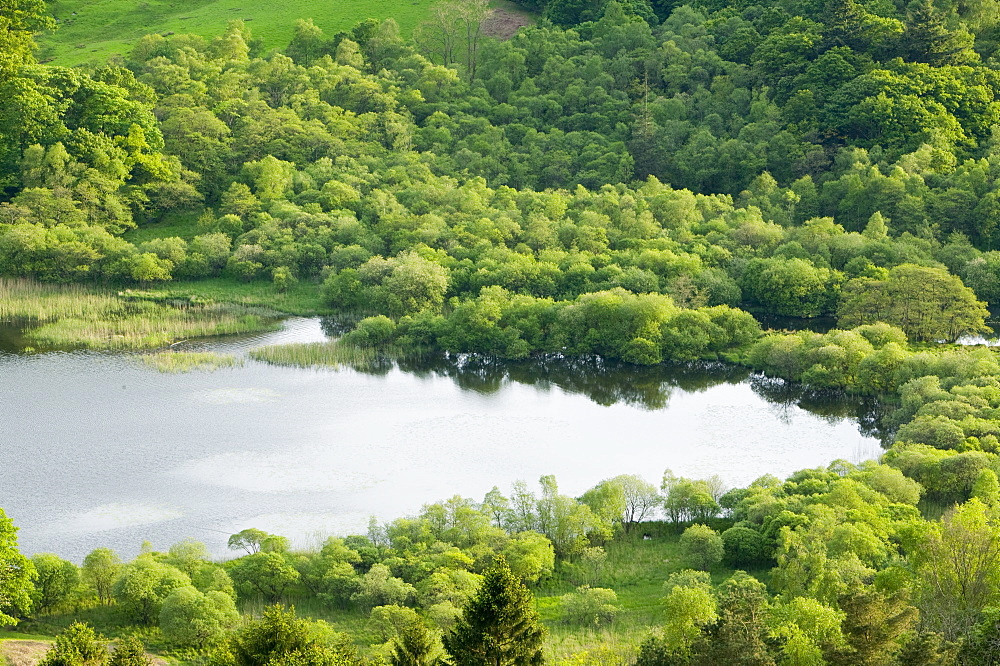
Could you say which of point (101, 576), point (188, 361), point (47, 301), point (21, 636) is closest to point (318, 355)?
point (188, 361)

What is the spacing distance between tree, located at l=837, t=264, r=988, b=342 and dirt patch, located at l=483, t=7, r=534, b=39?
203ft

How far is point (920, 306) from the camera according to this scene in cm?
7700

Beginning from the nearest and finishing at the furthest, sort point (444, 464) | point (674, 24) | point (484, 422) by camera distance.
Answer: point (444, 464), point (484, 422), point (674, 24)

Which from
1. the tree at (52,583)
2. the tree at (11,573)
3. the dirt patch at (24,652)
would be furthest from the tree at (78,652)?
the tree at (52,583)

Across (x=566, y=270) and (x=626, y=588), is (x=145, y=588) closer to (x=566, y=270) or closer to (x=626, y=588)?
(x=626, y=588)

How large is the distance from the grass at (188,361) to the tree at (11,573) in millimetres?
30181

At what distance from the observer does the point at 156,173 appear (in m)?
102

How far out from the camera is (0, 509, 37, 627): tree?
140 feet

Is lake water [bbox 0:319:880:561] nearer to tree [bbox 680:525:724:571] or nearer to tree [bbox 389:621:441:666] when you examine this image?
tree [bbox 680:525:724:571]

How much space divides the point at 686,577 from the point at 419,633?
48.3ft

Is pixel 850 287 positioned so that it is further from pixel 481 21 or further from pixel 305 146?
pixel 481 21

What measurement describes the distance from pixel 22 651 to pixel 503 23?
10019cm

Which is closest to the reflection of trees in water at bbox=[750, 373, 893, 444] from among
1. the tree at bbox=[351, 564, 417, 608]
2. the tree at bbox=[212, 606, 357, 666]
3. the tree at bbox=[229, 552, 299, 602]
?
the tree at bbox=[351, 564, 417, 608]

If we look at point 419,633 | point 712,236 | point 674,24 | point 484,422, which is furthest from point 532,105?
point 419,633
